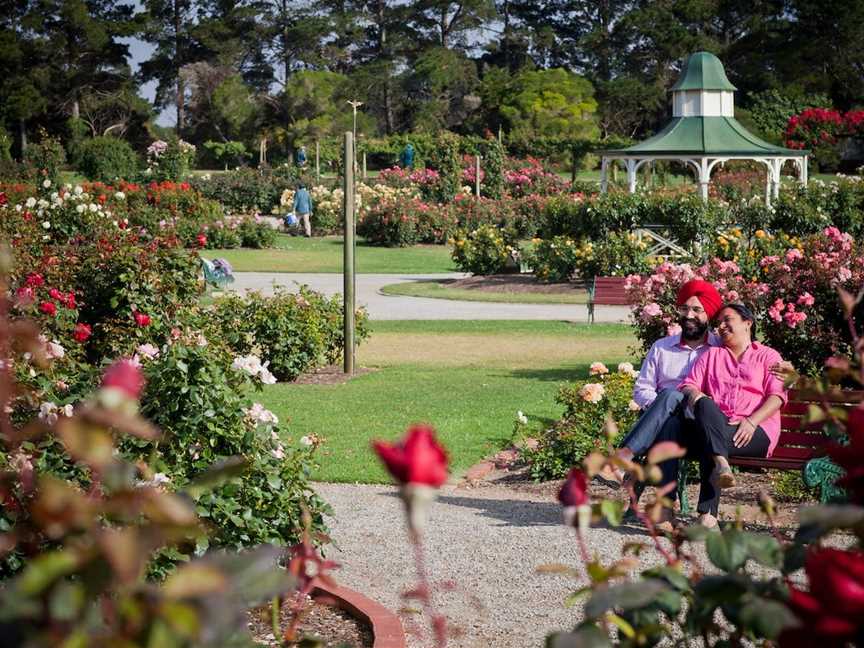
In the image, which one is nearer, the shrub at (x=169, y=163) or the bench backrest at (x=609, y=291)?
the bench backrest at (x=609, y=291)

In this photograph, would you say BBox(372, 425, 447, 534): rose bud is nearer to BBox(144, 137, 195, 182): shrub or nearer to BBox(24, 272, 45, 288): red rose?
BBox(24, 272, 45, 288): red rose

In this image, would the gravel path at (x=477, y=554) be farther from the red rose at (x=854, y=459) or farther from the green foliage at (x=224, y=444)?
the red rose at (x=854, y=459)

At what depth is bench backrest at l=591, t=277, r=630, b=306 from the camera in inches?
604

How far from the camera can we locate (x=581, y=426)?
691 centimetres

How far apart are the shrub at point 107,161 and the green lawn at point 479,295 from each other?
22.5 m

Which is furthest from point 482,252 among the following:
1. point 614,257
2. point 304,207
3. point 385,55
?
point 385,55

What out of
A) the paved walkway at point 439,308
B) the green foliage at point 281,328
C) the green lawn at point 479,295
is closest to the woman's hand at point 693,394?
the green foliage at point 281,328

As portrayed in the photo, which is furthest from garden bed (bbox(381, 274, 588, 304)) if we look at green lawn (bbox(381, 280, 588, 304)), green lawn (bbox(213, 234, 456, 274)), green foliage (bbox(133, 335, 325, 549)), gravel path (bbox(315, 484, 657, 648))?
green foliage (bbox(133, 335, 325, 549))

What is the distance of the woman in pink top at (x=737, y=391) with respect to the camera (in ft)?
17.9

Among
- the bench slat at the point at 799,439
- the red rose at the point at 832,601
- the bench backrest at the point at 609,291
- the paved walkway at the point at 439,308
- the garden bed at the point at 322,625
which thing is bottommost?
the paved walkway at the point at 439,308

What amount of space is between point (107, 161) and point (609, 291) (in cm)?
2900

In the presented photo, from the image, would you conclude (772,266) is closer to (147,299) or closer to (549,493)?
(549,493)

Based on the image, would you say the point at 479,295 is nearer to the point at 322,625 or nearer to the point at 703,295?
the point at 703,295

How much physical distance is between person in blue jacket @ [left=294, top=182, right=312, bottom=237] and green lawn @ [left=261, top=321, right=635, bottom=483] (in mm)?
15680
